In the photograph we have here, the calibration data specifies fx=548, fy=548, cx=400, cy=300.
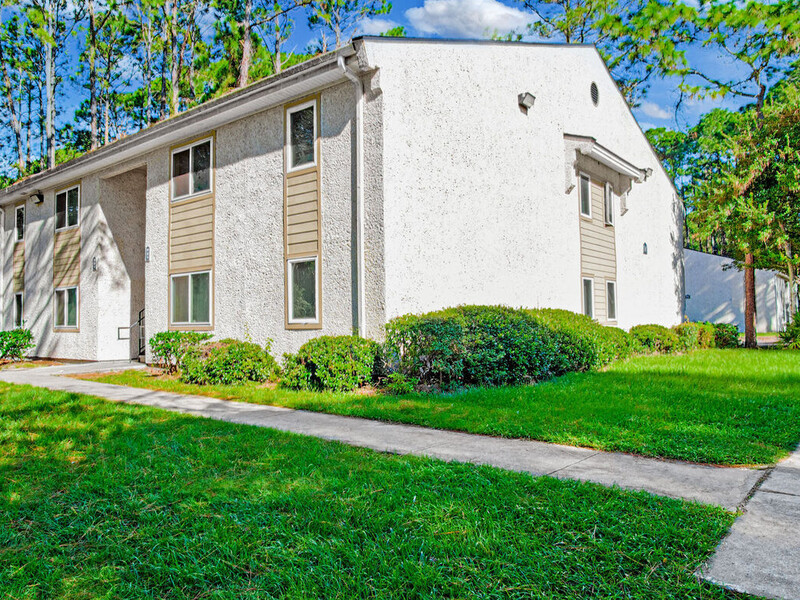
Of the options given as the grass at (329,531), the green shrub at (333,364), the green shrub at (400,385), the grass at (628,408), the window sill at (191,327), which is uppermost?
the window sill at (191,327)

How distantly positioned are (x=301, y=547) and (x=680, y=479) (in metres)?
2.74

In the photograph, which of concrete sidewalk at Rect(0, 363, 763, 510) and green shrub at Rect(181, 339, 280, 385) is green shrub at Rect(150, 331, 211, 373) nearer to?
green shrub at Rect(181, 339, 280, 385)

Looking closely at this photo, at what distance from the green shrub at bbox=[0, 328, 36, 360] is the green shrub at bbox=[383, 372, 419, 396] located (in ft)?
A: 40.6

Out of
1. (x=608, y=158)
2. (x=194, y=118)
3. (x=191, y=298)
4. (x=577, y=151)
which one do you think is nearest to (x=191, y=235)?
(x=191, y=298)

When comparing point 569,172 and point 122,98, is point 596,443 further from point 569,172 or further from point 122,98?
point 122,98

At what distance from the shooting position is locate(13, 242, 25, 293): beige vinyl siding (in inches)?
695

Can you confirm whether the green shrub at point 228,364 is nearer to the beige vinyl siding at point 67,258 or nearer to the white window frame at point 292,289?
the white window frame at point 292,289

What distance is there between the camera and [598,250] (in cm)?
1462

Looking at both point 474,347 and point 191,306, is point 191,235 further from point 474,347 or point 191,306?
point 474,347

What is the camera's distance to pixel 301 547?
2.84 metres

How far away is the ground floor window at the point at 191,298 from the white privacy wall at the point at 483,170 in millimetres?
5031

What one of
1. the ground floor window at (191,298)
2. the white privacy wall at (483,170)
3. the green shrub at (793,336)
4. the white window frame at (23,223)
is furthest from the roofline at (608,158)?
the white window frame at (23,223)

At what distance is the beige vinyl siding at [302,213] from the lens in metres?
9.98

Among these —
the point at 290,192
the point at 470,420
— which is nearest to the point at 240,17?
the point at 290,192
